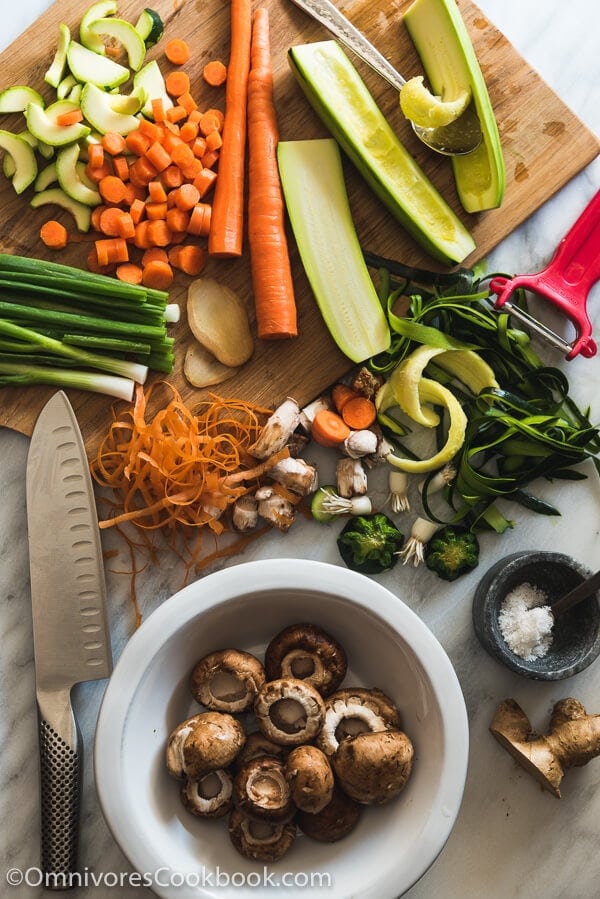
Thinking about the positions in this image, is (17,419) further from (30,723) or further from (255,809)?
(255,809)

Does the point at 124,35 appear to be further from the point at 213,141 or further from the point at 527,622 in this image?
the point at 527,622

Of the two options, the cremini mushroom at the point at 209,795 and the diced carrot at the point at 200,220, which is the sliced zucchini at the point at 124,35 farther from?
the cremini mushroom at the point at 209,795

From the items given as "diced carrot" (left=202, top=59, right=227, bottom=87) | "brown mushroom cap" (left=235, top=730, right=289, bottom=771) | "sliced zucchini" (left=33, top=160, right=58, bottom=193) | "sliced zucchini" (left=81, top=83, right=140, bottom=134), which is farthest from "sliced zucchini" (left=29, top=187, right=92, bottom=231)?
"brown mushroom cap" (left=235, top=730, right=289, bottom=771)

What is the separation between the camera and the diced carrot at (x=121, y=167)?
7.80 feet

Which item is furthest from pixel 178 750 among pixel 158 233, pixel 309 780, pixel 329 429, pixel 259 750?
pixel 158 233

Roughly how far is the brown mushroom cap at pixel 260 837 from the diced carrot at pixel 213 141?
1925mm

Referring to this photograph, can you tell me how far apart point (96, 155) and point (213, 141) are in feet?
1.18

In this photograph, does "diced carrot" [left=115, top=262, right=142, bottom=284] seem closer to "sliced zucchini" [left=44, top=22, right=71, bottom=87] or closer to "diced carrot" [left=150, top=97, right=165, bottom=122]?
"diced carrot" [left=150, top=97, right=165, bottom=122]

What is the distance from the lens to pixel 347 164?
97.7 inches

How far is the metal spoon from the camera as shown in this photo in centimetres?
239

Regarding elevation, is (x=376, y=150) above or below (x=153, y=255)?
above

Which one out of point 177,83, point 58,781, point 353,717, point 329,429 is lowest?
point 58,781

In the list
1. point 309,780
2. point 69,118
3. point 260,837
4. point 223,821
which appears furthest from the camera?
point 69,118

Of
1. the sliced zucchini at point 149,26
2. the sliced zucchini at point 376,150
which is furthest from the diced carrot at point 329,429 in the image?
the sliced zucchini at point 149,26
